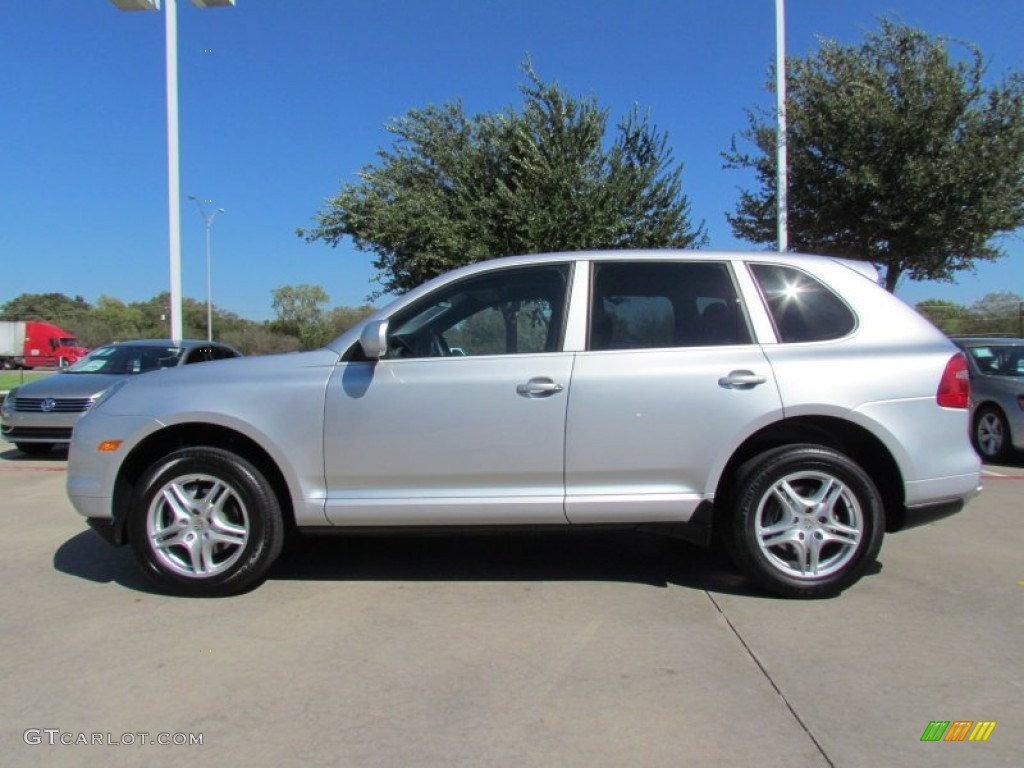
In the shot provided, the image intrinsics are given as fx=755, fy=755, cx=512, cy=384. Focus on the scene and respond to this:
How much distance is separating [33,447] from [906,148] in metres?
13.3

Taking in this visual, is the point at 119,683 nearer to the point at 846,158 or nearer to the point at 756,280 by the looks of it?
the point at 756,280

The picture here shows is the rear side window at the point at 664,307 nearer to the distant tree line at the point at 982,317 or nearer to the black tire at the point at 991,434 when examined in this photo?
the black tire at the point at 991,434

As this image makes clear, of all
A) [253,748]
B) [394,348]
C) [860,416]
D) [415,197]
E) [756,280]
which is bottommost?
[253,748]

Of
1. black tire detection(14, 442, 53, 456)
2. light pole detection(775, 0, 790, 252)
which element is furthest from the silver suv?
light pole detection(775, 0, 790, 252)

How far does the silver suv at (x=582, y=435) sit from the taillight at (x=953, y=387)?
0.01 metres

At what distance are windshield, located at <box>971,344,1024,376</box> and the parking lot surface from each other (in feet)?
16.1

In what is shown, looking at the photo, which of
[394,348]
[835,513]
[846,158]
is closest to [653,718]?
[835,513]

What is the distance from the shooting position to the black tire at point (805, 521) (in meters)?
3.92

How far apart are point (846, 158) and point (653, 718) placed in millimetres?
11829

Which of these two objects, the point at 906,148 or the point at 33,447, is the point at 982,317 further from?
the point at 33,447

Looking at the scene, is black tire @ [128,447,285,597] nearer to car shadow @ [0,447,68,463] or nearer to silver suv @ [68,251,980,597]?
silver suv @ [68,251,980,597]

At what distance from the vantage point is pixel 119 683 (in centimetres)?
315

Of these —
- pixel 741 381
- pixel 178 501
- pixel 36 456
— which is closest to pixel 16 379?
pixel 36 456

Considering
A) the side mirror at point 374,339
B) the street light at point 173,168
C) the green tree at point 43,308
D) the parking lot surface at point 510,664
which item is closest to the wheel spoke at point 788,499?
the parking lot surface at point 510,664
